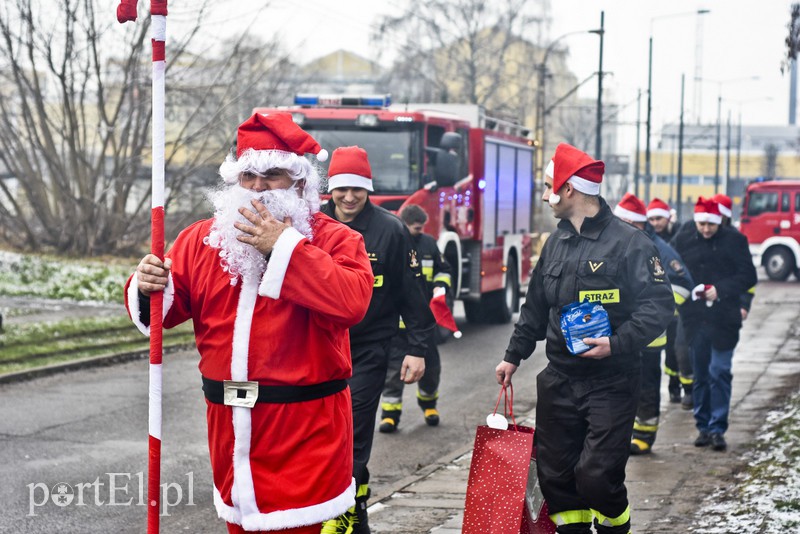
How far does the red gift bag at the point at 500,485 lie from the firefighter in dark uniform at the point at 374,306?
80 cm

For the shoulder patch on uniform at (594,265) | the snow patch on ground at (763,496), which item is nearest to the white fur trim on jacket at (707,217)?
the snow patch on ground at (763,496)

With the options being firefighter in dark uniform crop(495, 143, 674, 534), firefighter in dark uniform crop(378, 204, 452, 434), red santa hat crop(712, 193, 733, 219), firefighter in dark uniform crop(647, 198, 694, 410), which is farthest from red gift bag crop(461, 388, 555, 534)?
firefighter in dark uniform crop(647, 198, 694, 410)

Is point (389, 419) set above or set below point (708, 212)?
below

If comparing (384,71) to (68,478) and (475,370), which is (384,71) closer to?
(475,370)

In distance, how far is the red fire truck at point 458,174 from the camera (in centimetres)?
1492

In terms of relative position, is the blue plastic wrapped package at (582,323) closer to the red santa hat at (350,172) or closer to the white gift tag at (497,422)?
the white gift tag at (497,422)

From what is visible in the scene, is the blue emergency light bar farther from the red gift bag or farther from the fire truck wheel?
the fire truck wheel

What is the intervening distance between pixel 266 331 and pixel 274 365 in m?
0.11

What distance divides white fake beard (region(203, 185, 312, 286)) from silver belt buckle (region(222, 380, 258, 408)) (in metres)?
0.31

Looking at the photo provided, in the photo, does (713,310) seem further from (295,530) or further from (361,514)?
(295,530)

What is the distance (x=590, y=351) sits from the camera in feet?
17.1

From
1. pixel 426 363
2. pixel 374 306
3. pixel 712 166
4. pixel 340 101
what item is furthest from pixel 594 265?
pixel 712 166

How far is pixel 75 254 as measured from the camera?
85.3 feet

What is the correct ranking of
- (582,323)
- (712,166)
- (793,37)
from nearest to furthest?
(582,323), (793,37), (712,166)
